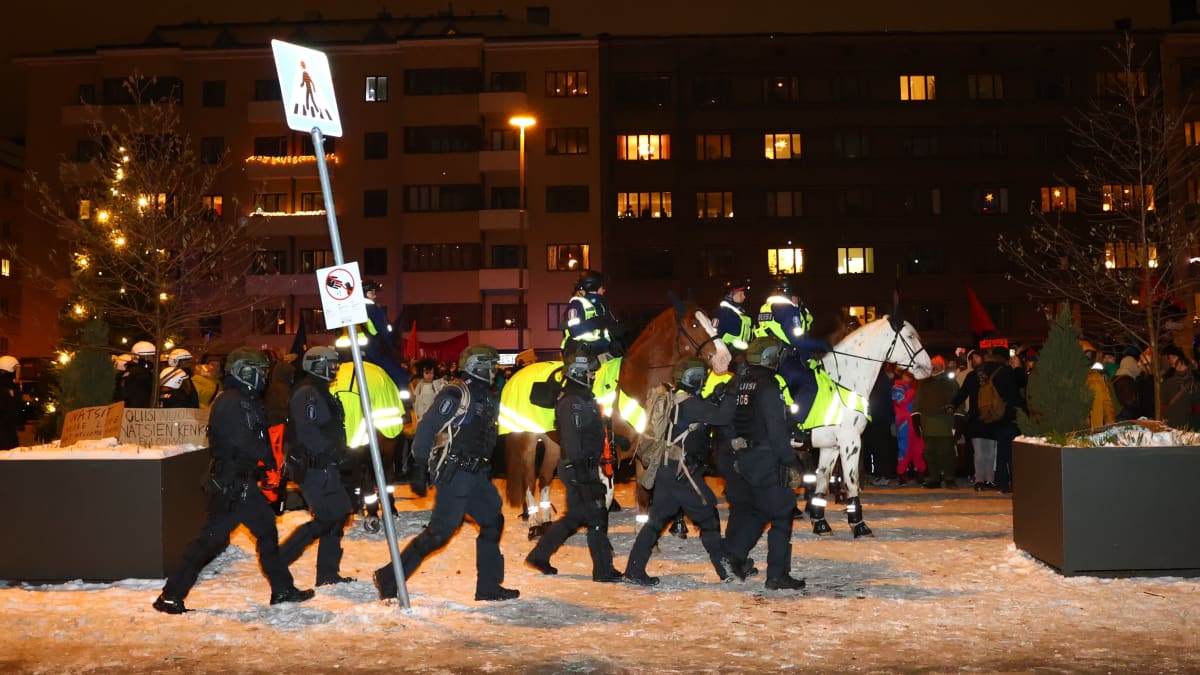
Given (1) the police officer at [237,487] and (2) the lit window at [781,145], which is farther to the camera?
(2) the lit window at [781,145]

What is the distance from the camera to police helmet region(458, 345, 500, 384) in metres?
9.37

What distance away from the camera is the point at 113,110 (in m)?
53.8

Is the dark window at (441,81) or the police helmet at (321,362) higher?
the dark window at (441,81)

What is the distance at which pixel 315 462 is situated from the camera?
9.58 m

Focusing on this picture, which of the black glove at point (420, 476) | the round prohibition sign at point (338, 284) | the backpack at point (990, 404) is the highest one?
the round prohibition sign at point (338, 284)

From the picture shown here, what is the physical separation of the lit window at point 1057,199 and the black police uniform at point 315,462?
161ft

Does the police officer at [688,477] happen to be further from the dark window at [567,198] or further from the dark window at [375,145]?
the dark window at [375,145]

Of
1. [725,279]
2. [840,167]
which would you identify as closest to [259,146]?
[725,279]

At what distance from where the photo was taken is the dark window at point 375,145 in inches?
2116

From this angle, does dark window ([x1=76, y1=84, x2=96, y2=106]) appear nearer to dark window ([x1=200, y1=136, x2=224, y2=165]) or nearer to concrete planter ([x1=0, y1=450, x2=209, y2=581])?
dark window ([x1=200, y1=136, x2=224, y2=165])

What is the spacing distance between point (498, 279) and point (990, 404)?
36.4m

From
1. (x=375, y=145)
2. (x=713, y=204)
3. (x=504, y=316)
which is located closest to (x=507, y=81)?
(x=375, y=145)

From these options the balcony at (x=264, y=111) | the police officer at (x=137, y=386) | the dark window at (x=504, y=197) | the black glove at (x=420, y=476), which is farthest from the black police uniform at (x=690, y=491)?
the balcony at (x=264, y=111)

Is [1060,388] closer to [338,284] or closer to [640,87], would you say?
[338,284]
